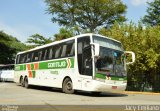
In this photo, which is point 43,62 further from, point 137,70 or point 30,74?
point 137,70

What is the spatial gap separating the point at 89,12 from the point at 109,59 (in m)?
30.0

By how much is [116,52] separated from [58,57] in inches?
170

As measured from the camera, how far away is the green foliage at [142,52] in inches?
1071

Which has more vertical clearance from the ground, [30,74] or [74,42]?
[74,42]

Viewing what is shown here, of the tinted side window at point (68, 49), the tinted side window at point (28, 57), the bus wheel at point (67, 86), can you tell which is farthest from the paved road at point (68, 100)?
the tinted side window at point (28, 57)

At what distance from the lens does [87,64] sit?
18.9 m

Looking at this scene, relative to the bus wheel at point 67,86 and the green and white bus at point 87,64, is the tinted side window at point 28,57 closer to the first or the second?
the green and white bus at point 87,64

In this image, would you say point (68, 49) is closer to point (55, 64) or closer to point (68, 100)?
point (55, 64)

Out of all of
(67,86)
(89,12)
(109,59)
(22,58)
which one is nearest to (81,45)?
(109,59)

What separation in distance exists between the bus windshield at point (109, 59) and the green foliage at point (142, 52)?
7.16 m

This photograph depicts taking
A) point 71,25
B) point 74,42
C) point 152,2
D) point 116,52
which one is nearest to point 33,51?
point 74,42

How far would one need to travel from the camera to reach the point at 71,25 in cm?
4897

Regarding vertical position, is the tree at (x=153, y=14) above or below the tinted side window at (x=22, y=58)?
above

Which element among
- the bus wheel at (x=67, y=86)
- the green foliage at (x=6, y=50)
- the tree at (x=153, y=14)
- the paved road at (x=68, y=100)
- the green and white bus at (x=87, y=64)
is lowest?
the paved road at (x=68, y=100)
